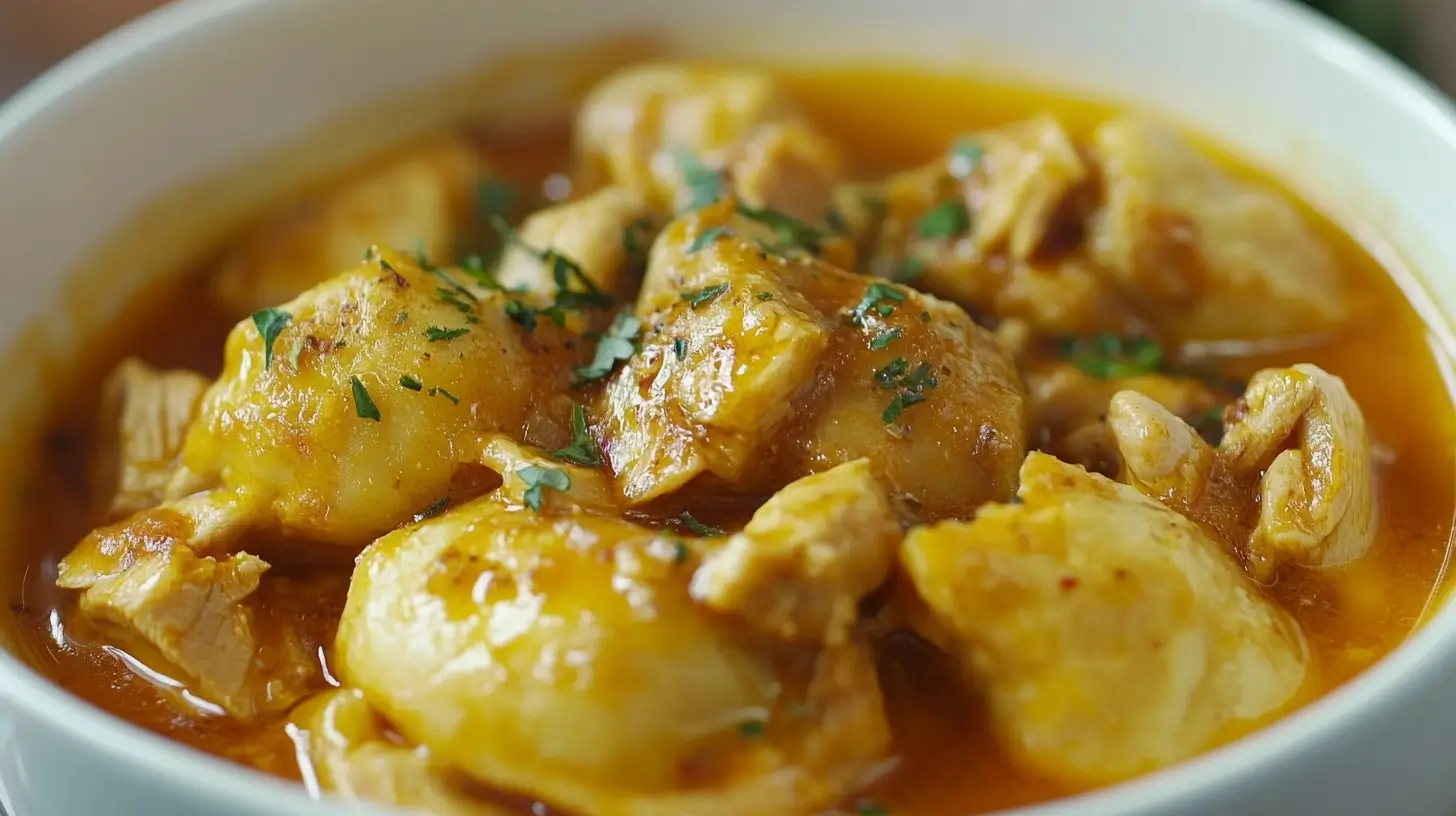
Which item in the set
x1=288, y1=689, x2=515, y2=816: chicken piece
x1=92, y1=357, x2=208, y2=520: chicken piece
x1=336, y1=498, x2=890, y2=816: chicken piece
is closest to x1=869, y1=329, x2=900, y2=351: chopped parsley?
x1=336, y1=498, x2=890, y2=816: chicken piece

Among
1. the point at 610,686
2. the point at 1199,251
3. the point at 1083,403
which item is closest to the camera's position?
the point at 610,686

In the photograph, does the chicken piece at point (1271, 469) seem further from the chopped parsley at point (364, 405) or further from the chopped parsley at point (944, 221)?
the chopped parsley at point (364, 405)

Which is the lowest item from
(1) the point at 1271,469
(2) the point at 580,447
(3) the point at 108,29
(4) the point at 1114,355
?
(4) the point at 1114,355

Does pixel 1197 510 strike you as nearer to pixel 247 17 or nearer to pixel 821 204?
pixel 821 204

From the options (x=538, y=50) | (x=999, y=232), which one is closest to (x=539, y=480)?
(x=999, y=232)

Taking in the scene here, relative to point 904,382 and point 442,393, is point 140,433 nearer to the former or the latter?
point 442,393

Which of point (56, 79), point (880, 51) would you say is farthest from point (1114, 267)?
point (56, 79)

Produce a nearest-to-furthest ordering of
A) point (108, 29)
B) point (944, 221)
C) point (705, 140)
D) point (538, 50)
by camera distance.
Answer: point (944, 221) < point (705, 140) < point (538, 50) < point (108, 29)

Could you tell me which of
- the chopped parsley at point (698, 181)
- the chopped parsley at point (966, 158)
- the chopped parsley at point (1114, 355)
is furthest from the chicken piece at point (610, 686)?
the chopped parsley at point (966, 158)

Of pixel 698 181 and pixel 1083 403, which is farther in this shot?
pixel 698 181
